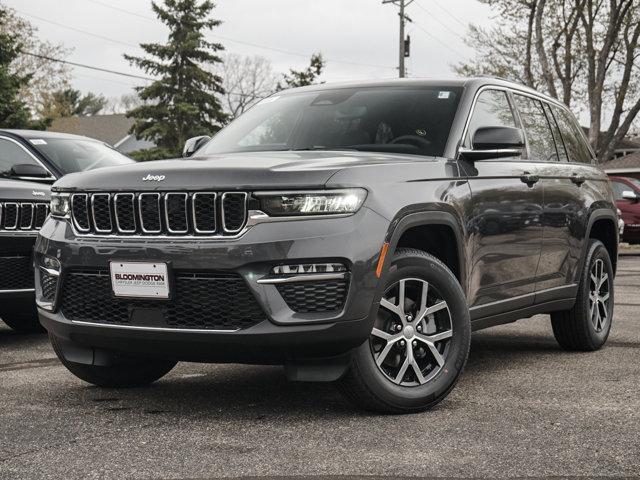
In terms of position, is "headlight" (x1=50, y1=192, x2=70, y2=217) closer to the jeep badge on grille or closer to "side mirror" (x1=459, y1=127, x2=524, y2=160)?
the jeep badge on grille

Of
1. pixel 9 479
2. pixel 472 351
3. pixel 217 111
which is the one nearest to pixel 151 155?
pixel 217 111

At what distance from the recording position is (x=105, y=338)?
15.6 ft

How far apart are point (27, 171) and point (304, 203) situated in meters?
3.96

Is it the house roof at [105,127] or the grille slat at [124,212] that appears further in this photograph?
the house roof at [105,127]

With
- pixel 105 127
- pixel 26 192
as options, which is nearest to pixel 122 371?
pixel 26 192

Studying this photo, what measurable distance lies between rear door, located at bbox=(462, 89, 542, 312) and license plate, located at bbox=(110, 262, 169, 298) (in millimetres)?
1763

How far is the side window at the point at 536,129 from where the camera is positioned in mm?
6555

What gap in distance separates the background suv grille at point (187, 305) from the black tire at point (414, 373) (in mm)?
561

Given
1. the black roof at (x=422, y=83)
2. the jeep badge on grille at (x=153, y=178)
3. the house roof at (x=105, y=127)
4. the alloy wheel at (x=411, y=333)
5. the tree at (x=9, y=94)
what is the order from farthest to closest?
1. the house roof at (x=105, y=127)
2. the tree at (x=9, y=94)
3. the black roof at (x=422, y=83)
4. the alloy wheel at (x=411, y=333)
5. the jeep badge on grille at (x=153, y=178)

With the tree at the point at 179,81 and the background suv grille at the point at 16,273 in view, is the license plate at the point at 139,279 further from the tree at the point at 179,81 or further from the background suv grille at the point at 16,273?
the tree at the point at 179,81

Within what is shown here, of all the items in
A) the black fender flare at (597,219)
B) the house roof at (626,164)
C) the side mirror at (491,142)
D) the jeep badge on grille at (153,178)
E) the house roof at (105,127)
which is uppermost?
the side mirror at (491,142)

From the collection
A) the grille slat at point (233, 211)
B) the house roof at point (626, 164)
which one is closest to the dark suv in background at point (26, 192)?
the grille slat at point (233, 211)

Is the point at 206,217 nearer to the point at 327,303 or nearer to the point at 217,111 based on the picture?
the point at 327,303

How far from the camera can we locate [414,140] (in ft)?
18.2
